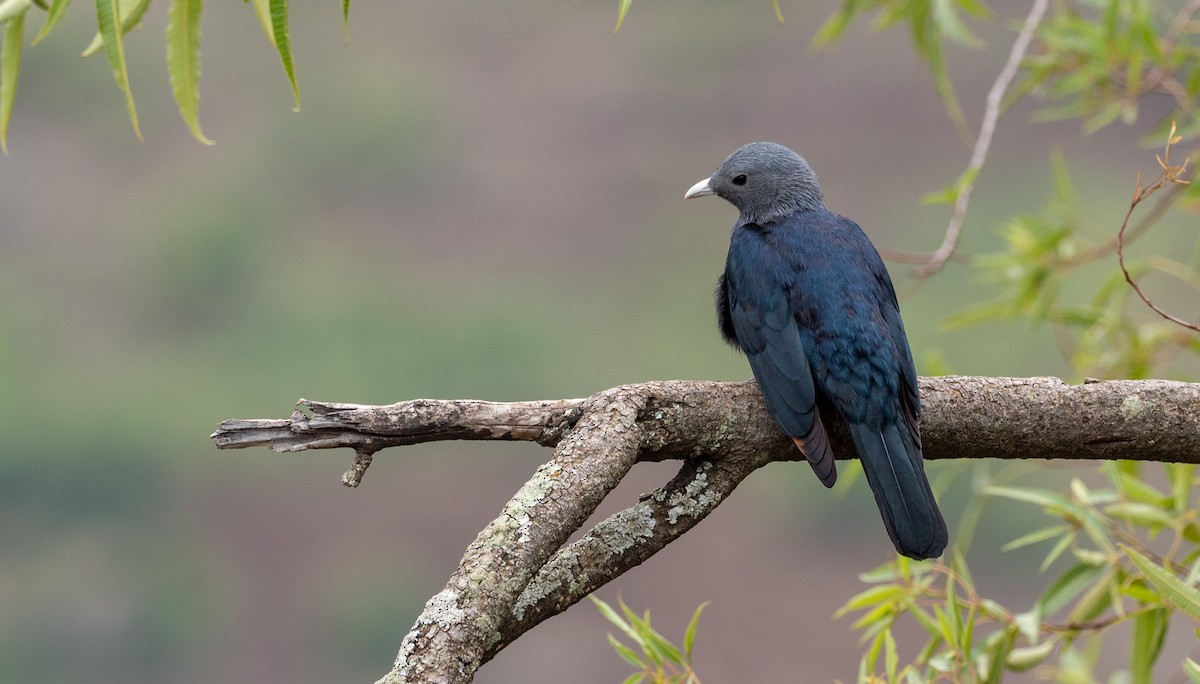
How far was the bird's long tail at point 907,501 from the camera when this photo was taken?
5.65 ft

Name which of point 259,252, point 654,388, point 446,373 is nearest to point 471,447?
point 446,373

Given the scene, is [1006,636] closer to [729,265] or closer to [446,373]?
[729,265]

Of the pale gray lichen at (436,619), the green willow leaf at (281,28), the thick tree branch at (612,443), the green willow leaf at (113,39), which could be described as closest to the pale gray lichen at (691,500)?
the thick tree branch at (612,443)

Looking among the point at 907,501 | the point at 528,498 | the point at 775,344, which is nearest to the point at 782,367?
the point at 775,344

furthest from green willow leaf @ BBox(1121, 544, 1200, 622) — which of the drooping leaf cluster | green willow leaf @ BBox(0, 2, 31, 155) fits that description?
green willow leaf @ BBox(0, 2, 31, 155)

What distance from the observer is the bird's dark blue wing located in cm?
169

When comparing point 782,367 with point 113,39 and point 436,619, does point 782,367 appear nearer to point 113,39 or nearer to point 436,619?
point 436,619

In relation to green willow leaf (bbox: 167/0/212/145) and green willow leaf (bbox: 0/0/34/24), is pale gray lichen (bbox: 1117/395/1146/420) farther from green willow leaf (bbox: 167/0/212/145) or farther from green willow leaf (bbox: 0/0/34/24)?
green willow leaf (bbox: 0/0/34/24)

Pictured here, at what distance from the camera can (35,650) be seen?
7117mm

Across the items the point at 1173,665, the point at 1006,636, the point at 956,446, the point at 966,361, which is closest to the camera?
the point at 956,446

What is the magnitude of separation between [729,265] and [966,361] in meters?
5.84

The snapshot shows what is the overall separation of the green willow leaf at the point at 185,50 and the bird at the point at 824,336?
0.88 meters

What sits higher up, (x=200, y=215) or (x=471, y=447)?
(x=200, y=215)

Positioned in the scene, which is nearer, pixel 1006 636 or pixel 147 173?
pixel 1006 636
